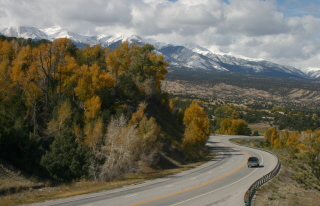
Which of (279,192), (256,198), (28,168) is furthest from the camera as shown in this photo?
(28,168)

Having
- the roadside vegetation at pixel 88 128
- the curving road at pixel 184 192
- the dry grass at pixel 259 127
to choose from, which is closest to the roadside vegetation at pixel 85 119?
the roadside vegetation at pixel 88 128

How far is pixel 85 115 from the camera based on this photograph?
4056 cm

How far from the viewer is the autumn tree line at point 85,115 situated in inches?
1292

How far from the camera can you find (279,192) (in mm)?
25734

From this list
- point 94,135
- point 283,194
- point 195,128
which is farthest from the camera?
point 195,128

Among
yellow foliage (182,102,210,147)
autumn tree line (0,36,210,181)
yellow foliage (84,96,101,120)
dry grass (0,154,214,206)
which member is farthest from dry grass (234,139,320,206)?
yellow foliage (84,96,101,120)

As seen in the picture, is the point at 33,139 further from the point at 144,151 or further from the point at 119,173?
the point at 144,151

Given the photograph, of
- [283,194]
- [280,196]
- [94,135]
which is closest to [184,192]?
[280,196]

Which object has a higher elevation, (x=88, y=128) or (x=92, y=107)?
(x=92, y=107)

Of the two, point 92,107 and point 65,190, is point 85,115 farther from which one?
point 65,190

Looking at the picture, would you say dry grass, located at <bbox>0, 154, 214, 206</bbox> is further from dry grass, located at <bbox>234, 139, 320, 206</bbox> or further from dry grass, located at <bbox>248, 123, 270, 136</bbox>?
dry grass, located at <bbox>248, 123, 270, 136</bbox>

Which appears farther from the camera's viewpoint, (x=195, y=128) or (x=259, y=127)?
(x=259, y=127)

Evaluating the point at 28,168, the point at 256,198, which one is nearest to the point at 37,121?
the point at 28,168

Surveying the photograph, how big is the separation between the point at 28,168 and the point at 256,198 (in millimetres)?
22247
